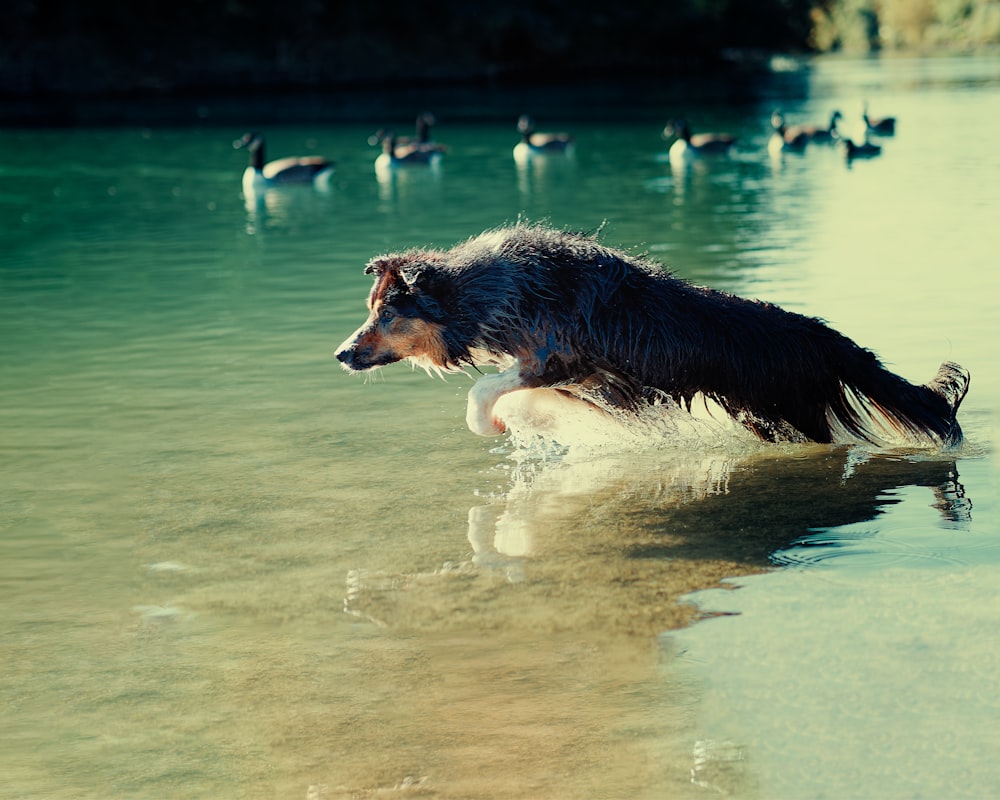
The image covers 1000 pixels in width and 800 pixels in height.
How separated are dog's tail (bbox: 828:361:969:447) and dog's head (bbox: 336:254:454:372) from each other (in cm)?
290

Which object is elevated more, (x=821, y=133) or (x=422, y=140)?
(x=422, y=140)

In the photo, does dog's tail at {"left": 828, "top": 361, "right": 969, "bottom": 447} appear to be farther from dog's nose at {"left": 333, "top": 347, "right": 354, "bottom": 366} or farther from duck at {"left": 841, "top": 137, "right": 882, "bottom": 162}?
duck at {"left": 841, "top": 137, "right": 882, "bottom": 162}

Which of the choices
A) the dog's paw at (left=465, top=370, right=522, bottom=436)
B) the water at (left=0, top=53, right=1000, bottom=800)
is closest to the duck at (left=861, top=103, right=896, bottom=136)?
the water at (left=0, top=53, right=1000, bottom=800)

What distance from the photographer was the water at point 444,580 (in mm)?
5906

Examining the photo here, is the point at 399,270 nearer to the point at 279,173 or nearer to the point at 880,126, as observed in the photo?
the point at 279,173

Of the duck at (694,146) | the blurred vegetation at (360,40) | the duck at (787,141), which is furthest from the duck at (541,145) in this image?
the blurred vegetation at (360,40)

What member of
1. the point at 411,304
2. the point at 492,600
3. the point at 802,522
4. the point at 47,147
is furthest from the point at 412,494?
the point at 47,147

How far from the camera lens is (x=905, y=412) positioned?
9.66m

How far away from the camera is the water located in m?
5.91

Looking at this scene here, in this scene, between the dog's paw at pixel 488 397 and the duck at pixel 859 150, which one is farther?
the duck at pixel 859 150

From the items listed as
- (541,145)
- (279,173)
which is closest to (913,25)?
(541,145)

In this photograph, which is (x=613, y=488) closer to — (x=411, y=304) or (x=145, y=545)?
(x=411, y=304)

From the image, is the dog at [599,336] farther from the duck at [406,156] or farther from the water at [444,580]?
the duck at [406,156]

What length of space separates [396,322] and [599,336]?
1.38 meters
